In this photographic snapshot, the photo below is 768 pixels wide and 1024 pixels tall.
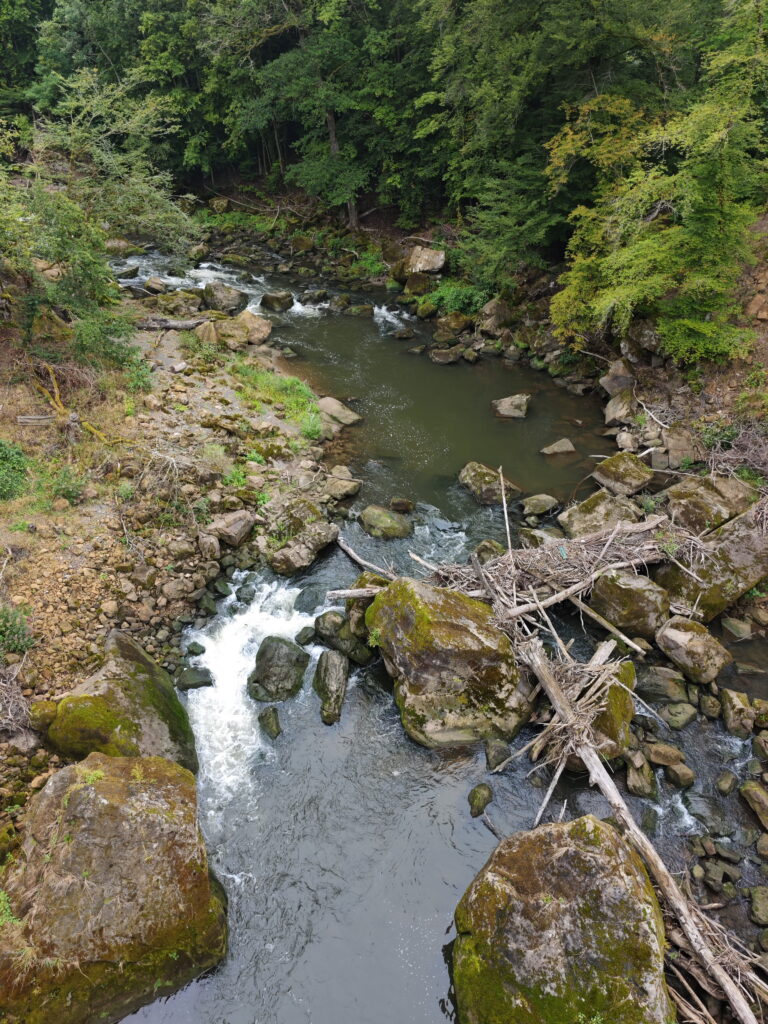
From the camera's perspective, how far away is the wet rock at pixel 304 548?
1080 cm

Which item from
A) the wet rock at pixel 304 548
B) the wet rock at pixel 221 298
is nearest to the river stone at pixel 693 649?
the wet rock at pixel 304 548

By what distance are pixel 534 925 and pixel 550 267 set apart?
19.6 meters

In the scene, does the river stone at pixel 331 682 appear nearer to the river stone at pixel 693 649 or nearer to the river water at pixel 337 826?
the river water at pixel 337 826

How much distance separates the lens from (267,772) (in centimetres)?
787

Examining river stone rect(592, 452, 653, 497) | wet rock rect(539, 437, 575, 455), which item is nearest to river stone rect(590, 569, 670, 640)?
river stone rect(592, 452, 653, 497)

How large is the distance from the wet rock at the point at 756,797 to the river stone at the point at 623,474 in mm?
6631

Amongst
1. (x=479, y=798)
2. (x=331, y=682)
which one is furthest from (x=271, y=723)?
(x=479, y=798)

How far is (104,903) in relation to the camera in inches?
217

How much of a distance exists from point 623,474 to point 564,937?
387 inches

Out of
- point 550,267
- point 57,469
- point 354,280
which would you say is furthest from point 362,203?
point 57,469

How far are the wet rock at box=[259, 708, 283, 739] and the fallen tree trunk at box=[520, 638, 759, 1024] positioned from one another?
13.2 ft

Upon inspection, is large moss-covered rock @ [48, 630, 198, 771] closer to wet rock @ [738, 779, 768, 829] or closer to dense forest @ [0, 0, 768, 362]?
wet rock @ [738, 779, 768, 829]

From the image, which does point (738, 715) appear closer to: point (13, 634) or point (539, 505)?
point (539, 505)

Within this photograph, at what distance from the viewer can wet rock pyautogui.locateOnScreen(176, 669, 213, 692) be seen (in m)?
8.79
